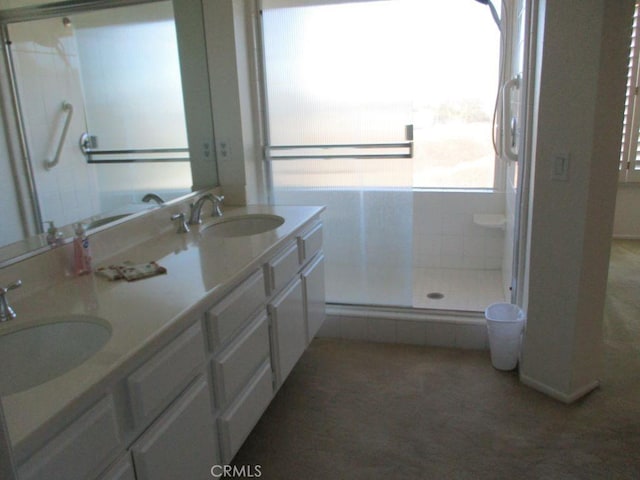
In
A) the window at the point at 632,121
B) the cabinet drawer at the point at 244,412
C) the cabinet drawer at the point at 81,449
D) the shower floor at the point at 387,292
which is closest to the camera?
the cabinet drawer at the point at 81,449

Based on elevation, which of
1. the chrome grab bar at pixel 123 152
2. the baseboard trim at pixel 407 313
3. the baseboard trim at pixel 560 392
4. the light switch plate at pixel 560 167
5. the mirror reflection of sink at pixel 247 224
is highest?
the chrome grab bar at pixel 123 152

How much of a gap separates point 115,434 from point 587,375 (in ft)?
7.00

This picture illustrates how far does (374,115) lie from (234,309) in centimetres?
156

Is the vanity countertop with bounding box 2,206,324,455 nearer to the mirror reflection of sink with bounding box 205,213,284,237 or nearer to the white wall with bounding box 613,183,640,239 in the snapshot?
the mirror reflection of sink with bounding box 205,213,284,237

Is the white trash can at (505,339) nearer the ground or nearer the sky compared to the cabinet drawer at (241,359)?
nearer the ground

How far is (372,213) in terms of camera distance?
3.01 m

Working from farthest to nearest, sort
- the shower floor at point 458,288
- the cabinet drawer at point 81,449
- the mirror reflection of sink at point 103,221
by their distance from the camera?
the shower floor at point 458,288 < the mirror reflection of sink at point 103,221 < the cabinet drawer at point 81,449

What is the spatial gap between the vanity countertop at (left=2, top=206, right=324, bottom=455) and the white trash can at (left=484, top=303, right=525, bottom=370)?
113 cm

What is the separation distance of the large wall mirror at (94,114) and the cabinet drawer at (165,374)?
67cm

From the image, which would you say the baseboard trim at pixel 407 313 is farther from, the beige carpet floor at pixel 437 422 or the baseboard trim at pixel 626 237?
the baseboard trim at pixel 626 237

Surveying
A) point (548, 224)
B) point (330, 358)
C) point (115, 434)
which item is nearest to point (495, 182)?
point (548, 224)

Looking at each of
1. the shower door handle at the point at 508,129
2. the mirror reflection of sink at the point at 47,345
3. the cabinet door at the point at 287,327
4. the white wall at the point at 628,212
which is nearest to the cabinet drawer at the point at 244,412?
the cabinet door at the point at 287,327

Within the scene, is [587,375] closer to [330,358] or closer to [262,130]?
[330,358]

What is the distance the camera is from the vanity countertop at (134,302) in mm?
995
